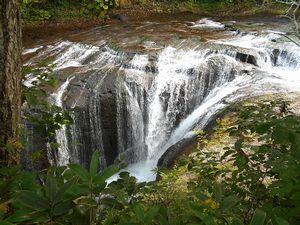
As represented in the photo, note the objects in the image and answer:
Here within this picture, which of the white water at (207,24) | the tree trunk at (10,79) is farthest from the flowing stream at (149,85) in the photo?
the tree trunk at (10,79)

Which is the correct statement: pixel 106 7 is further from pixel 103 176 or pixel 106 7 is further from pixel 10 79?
pixel 103 176

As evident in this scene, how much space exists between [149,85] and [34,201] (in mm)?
7794

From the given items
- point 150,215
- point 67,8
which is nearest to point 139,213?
point 150,215

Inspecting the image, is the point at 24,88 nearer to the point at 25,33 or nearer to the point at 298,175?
the point at 298,175

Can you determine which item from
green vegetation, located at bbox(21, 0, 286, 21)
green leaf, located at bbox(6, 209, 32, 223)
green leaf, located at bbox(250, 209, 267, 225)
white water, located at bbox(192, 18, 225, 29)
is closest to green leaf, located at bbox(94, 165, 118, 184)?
green leaf, located at bbox(6, 209, 32, 223)

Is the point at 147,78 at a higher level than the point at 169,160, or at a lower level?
higher

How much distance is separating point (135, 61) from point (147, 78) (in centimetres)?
70

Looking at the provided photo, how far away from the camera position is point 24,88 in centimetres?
272

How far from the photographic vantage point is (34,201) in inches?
41.6

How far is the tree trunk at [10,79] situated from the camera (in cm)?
184

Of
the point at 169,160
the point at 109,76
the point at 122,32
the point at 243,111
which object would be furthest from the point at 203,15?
the point at 243,111

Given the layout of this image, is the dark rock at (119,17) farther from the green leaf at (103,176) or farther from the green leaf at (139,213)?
the green leaf at (139,213)

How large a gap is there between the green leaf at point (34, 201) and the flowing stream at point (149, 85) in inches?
252

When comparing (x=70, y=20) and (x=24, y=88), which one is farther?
(x=70, y=20)
